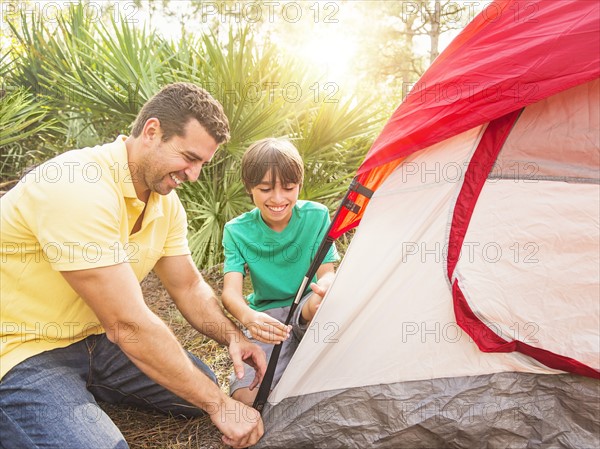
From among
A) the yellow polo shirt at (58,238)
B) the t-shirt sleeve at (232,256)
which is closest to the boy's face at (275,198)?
the t-shirt sleeve at (232,256)

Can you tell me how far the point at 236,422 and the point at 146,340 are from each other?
0.41 metres

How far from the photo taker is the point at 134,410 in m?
2.33

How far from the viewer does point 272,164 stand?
2.18m

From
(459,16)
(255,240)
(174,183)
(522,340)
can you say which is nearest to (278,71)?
(255,240)

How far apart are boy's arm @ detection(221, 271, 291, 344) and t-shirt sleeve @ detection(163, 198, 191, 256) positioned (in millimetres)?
251

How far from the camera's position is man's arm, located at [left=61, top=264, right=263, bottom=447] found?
1.67 meters

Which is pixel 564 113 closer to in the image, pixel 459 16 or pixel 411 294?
pixel 411 294

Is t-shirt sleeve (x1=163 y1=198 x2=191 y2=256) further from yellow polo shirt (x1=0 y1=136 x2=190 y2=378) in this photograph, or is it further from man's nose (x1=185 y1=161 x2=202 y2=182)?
man's nose (x1=185 y1=161 x2=202 y2=182)

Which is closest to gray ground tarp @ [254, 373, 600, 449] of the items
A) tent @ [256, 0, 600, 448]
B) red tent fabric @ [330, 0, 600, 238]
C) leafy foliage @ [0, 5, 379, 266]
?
tent @ [256, 0, 600, 448]

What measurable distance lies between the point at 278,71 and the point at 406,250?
2.74 meters

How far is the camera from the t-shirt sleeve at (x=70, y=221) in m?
1.64

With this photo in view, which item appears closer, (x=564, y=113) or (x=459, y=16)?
(x=564, y=113)

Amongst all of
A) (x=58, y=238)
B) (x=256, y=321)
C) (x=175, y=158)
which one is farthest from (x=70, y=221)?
(x=256, y=321)

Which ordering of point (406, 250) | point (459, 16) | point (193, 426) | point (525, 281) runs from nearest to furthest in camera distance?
1. point (525, 281)
2. point (406, 250)
3. point (193, 426)
4. point (459, 16)
